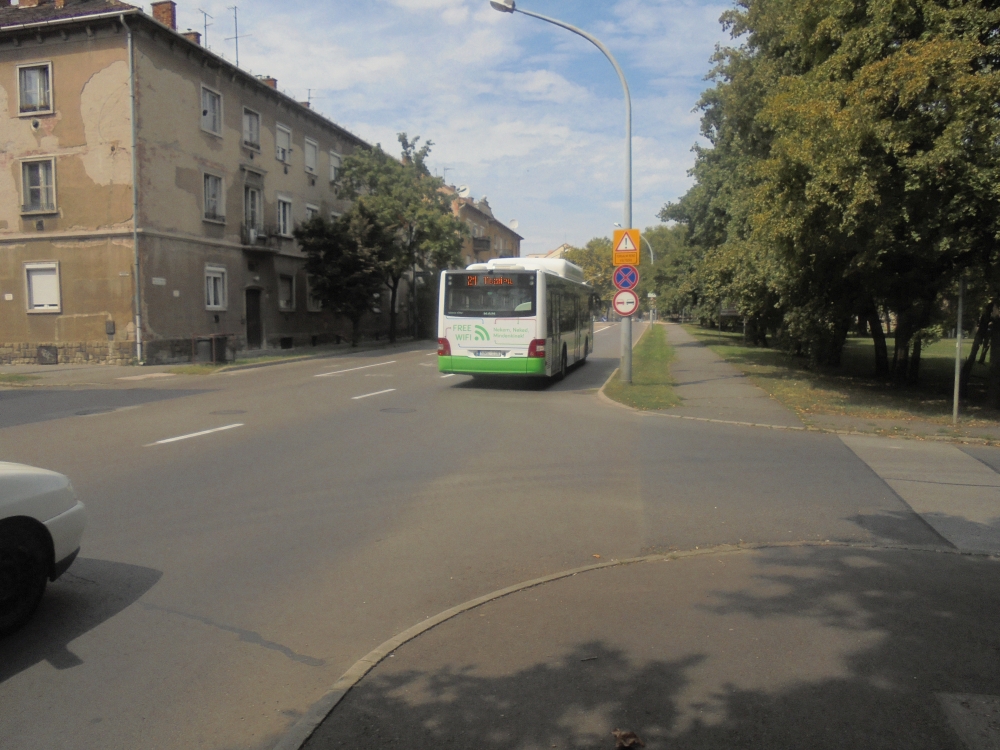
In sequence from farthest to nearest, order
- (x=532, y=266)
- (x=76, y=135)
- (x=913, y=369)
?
(x=76, y=135)
(x=913, y=369)
(x=532, y=266)

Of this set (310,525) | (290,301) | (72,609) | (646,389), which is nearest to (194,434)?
(310,525)

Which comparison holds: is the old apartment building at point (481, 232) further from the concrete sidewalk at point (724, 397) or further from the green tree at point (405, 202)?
the concrete sidewalk at point (724, 397)

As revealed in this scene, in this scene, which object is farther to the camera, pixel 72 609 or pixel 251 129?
pixel 251 129

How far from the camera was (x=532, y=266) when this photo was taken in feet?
65.0

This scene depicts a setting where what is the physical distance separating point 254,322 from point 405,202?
11.3 metres

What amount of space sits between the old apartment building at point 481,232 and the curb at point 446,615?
206 ft

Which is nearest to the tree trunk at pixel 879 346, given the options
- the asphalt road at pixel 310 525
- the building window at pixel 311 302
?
the asphalt road at pixel 310 525

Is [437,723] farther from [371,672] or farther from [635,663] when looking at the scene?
[635,663]

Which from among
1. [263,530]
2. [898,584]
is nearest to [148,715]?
[263,530]

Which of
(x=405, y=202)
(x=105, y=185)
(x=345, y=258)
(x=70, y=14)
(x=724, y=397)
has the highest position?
(x=70, y=14)

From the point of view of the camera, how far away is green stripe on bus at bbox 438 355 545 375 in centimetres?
1761

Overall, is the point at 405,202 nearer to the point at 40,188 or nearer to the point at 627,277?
the point at 40,188

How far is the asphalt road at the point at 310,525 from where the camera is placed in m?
3.86

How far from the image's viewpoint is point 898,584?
5.08 metres
